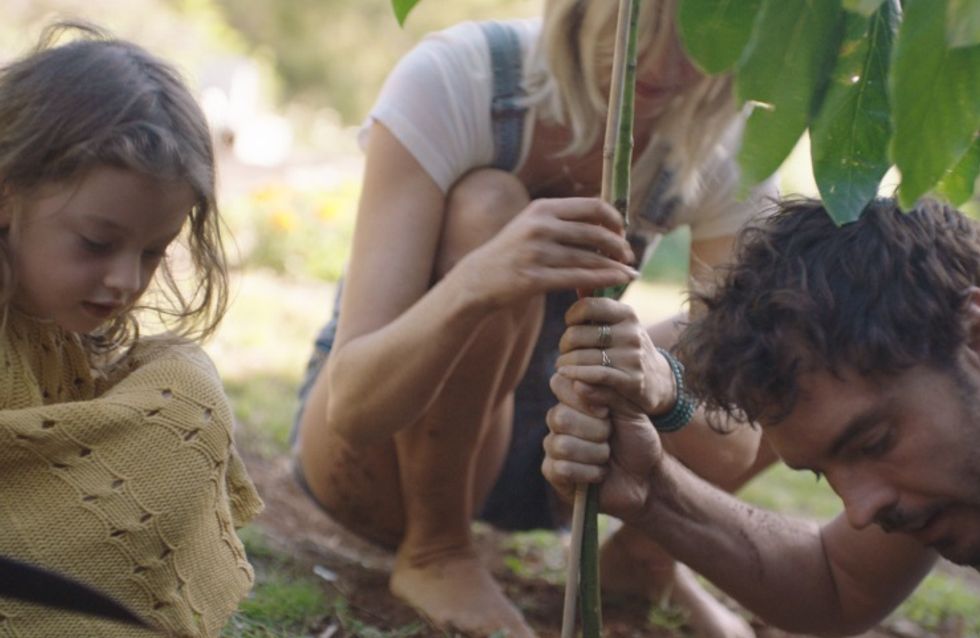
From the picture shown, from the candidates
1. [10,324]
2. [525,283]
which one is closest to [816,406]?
[525,283]

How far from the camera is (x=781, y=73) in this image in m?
1.47

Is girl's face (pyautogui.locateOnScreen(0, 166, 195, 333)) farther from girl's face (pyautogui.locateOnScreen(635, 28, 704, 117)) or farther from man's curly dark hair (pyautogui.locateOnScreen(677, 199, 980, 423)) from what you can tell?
girl's face (pyautogui.locateOnScreen(635, 28, 704, 117))

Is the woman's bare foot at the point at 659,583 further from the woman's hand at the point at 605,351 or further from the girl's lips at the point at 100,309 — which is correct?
the girl's lips at the point at 100,309

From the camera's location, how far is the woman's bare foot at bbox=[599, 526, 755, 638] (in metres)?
2.52

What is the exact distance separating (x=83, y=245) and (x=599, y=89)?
978 mm

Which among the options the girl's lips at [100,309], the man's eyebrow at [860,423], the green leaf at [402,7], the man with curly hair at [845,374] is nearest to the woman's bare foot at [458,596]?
the man with curly hair at [845,374]

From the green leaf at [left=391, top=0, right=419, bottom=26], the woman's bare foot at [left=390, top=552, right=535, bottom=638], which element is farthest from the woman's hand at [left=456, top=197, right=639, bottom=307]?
the woman's bare foot at [left=390, top=552, right=535, bottom=638]

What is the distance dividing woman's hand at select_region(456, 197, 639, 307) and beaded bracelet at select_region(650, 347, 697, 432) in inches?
7.3

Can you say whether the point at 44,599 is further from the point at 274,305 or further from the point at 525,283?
the point at 274,305

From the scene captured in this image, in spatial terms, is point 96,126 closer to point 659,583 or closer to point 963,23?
point 963,23

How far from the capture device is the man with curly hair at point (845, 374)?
171cm

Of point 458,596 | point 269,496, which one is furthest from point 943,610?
point 269,496

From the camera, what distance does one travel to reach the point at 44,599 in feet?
4.03

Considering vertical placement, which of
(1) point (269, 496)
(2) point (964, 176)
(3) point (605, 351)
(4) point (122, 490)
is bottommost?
(1) point (269, 496)
